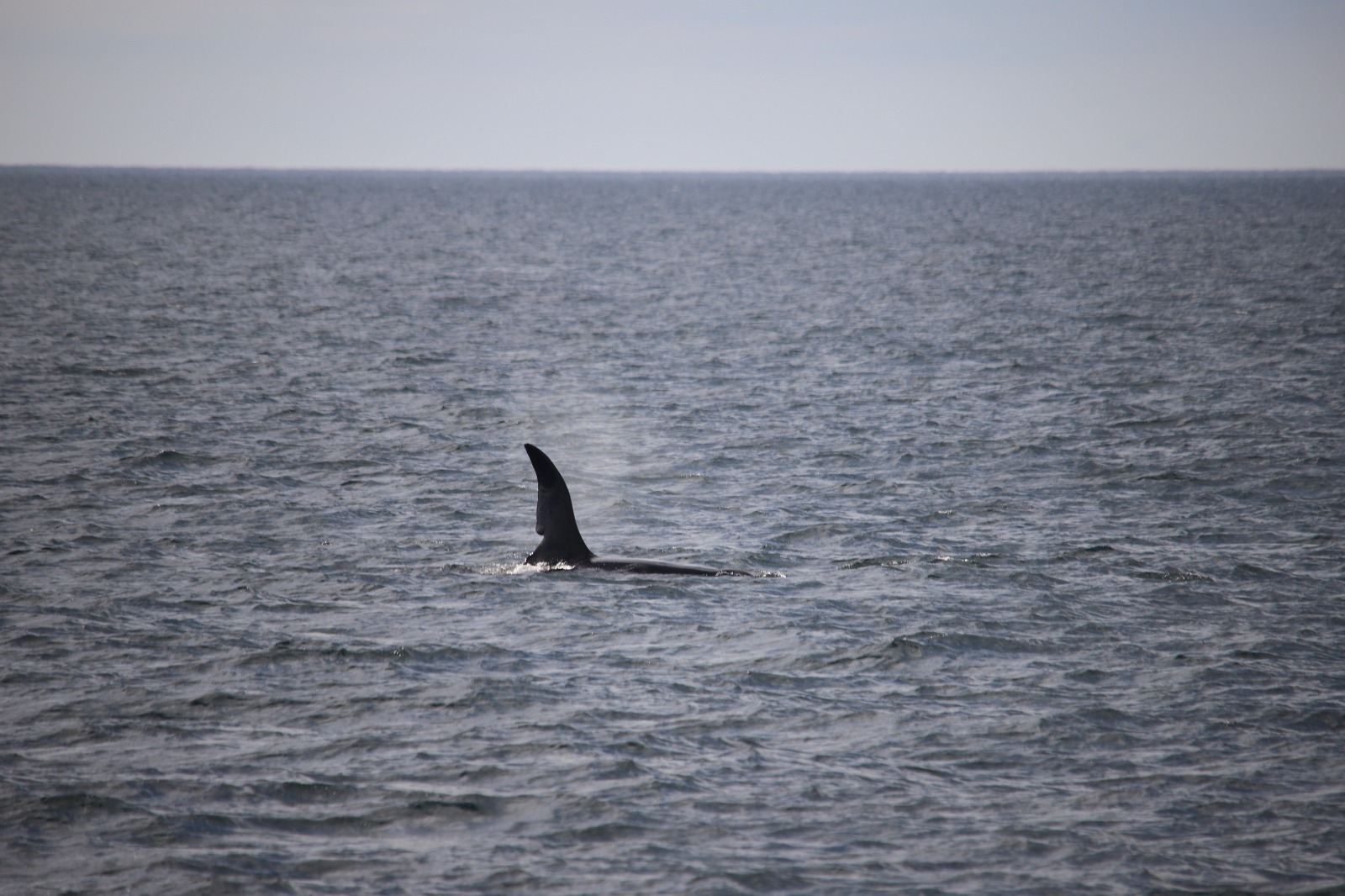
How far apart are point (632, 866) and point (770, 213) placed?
152141 mm

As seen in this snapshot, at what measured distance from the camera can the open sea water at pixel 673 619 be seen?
33.7ft

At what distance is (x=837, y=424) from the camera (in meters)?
29.2

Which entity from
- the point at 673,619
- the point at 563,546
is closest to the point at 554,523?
the point at 563,546

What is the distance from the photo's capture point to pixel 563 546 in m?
17.5

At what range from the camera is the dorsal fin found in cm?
1670

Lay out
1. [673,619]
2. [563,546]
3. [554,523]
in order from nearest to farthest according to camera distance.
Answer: [673,619] < [554,523] < [563,546]

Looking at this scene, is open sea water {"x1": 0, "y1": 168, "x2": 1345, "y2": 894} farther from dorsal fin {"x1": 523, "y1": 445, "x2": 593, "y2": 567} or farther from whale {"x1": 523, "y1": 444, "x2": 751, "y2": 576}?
dorsal fin {"x1": 523, "y1": 445, "x2": 593, "y2": 567}

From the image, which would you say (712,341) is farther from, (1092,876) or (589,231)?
(589,231)

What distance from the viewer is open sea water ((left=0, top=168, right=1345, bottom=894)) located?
1026 centimetres

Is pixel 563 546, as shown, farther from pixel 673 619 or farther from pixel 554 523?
pixel 673 619

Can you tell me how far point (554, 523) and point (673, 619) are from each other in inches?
99.6

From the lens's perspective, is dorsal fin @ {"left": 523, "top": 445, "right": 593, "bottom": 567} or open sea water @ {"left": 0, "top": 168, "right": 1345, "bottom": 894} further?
dorsal fin @ {"left": 523, "top": 445, "right": 593, "bottom": 567}

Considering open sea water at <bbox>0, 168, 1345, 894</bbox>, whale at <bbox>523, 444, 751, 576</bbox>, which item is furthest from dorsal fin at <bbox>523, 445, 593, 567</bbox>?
open sea water at <bbox>0, 168, 1345, 894</bbox>

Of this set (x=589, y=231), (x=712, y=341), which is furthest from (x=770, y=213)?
(x=712, y=341)
